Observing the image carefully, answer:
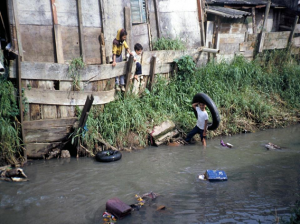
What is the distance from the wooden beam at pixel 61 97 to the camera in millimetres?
7693

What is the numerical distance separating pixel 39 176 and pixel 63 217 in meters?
1.89

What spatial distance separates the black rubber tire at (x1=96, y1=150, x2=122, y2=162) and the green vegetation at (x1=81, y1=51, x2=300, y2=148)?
48 cm

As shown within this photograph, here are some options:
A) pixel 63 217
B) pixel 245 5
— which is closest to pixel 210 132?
pixel 63 217

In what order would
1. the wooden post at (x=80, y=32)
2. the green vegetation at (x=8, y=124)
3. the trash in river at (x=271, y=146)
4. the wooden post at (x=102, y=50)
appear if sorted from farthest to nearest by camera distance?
the wooden post at (x=102, y=50) → the trash in river at (x=271, y=146) → the wooden post at (x=80, y=32) → the green vegetation at (x=8, y=124)

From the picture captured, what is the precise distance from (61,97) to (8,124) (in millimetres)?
1442

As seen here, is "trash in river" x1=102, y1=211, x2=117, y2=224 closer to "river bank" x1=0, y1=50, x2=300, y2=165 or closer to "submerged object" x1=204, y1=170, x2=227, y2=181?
"submerged object" x1=204, y1=170, x2=227, y2=181

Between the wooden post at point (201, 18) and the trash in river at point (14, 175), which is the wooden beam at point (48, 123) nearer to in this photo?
the trash in river at point (14, 175)

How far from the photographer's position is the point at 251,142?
944 cm

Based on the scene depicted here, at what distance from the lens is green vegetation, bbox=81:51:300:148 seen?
28.4ft

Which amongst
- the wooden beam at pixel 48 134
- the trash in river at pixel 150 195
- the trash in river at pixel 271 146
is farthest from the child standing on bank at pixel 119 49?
the trash in river at pixel 271 146

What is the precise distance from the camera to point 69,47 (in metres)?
8.60

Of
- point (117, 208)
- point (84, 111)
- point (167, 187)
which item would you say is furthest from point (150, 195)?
point (84, 111)

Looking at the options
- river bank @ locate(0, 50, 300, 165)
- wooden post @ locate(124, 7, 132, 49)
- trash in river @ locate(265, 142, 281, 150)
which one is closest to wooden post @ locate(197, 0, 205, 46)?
river bank @ locate(0, 50, 300, 165)

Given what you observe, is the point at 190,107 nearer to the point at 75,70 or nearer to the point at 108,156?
the point at 108,156
